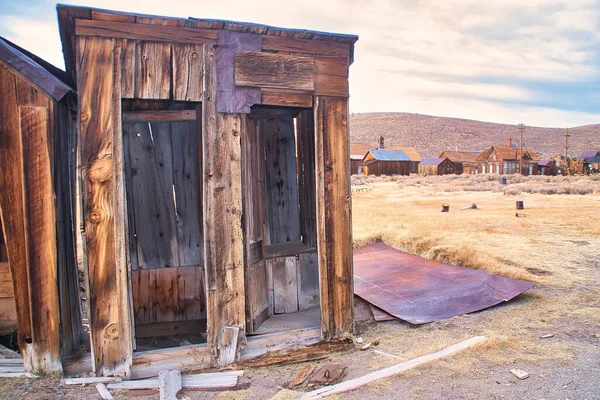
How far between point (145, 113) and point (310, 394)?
3281 mm

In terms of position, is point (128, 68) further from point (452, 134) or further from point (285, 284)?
point (452, 134)

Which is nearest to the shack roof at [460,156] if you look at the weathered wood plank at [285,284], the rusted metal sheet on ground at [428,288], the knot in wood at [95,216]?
the rusted metal sheet on ground at [428,288]

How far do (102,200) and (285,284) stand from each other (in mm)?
2485

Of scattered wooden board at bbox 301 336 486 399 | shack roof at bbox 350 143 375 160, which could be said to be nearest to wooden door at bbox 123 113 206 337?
scattered wooden board at bbox 301 336 486 399

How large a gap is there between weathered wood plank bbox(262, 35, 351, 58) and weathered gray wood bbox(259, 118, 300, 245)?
5.30ft

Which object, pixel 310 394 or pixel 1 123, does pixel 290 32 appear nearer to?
pixel 1 123

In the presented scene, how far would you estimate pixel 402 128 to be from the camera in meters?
100

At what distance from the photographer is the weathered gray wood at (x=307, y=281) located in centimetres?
562

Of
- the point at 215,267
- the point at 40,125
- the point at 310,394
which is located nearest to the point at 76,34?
the point at 40,125

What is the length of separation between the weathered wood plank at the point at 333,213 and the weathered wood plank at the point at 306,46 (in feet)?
1.34

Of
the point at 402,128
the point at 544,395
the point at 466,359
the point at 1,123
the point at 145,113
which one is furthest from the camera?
the point at 402,128

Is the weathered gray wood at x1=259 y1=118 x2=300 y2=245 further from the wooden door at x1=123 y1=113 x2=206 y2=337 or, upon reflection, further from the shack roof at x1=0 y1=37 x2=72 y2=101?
the shack roof at x1=0 y1=37 x2=72 y2=101

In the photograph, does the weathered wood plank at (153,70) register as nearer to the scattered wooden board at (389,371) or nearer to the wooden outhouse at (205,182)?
the wooden outhouse at (205,182)

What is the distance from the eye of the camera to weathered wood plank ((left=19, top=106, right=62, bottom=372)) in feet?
12.0
